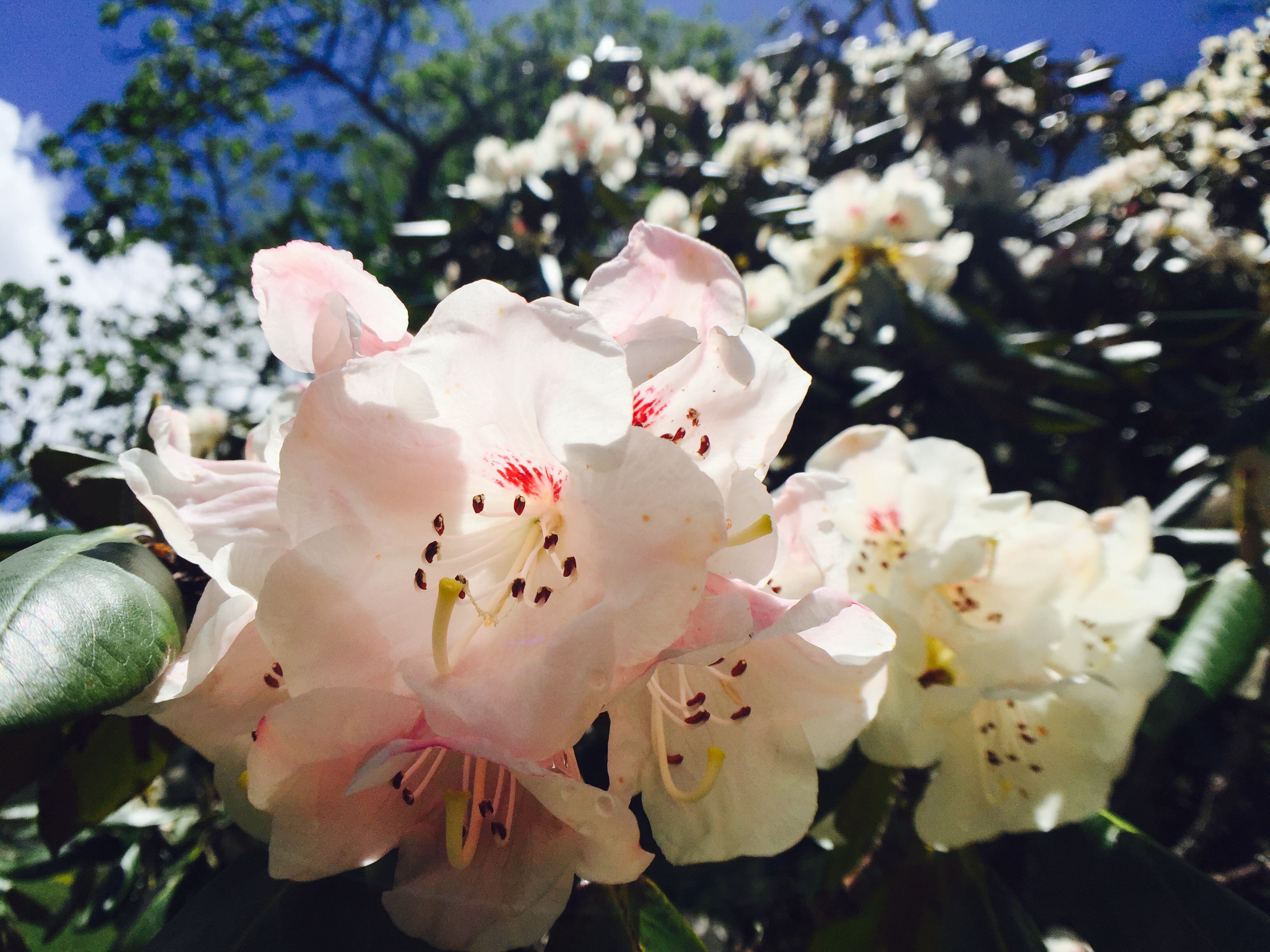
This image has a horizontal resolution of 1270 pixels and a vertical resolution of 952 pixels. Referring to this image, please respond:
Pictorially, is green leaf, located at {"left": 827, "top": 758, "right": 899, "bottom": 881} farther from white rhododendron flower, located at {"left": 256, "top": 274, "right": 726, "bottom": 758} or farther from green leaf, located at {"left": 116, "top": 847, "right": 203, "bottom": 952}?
green leaf, located at {"left": 116, "top": 847, "right": 203, "bottom": 952}

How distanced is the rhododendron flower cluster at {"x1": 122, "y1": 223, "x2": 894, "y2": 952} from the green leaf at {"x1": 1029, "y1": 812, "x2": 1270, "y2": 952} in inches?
12.8

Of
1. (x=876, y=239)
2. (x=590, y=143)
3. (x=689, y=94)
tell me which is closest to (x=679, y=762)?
(x=876, y=239)

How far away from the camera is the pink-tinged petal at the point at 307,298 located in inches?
15.8

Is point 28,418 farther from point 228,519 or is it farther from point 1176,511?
point 1176,511

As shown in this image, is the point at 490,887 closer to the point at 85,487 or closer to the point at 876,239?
the point at 85,487

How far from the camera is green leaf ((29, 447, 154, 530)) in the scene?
0.58 m

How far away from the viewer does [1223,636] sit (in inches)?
26.1

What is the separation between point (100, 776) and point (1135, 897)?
815 millimetres

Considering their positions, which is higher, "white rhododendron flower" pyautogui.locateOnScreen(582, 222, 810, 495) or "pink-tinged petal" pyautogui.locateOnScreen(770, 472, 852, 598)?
"white rhododendron flower" pyautogui.locateOnScreen(582, 222, 810, 495)

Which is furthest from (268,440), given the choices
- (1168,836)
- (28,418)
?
(28,418)

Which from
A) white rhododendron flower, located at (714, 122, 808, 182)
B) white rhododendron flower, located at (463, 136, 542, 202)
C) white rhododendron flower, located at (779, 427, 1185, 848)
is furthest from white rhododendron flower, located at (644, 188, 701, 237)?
white rhododendron flower, located at (779, 427, 1185, 848)

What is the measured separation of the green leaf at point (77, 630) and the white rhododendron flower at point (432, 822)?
0.08 metres

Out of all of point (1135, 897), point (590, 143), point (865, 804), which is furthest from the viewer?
point (590, 143)

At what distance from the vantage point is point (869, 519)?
26.3 inches
